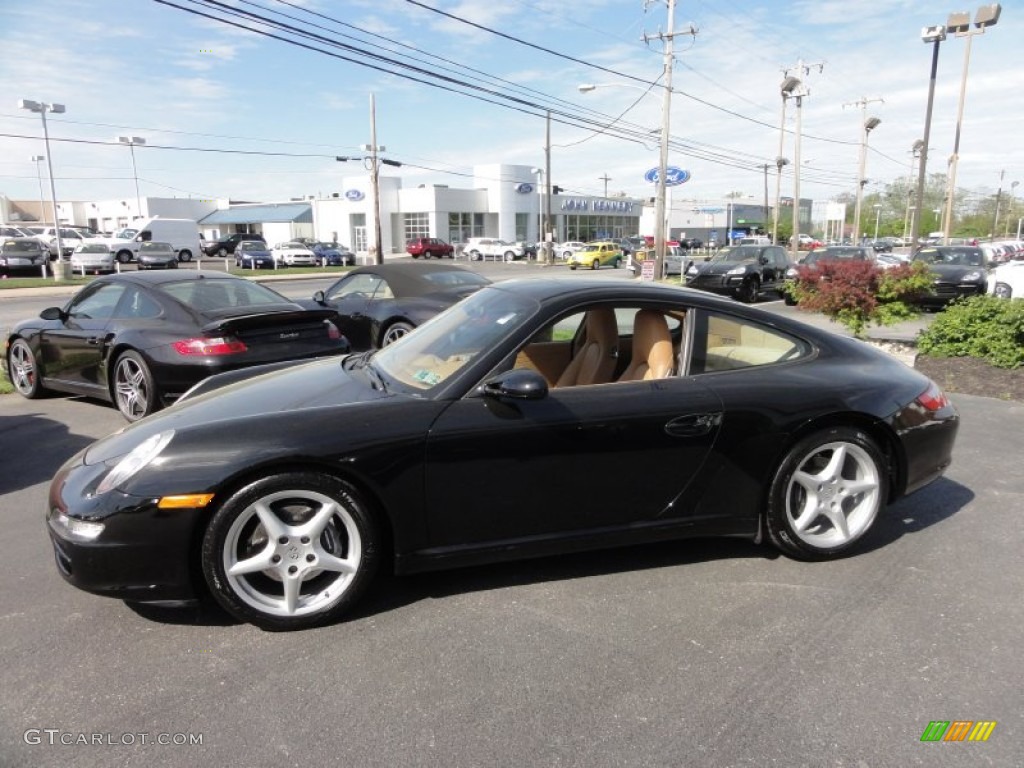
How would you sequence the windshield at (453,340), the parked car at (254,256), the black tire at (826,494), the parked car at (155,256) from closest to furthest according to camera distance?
the windshield at (453,340)
the black tire at (826,494)
the parked car at (155,256)
the parked car at (254,256)

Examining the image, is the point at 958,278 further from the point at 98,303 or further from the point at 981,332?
the point at 98,303

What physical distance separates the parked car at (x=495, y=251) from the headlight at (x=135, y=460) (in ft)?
175

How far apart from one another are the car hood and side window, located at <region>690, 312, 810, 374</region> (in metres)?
1.57

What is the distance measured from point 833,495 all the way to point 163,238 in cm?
4724

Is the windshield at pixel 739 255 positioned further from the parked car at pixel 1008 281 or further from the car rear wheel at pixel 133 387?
the car rear wheel at pixel 133 387

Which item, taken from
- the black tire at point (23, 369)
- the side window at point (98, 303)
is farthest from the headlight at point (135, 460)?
the black tire at point (23, 369)

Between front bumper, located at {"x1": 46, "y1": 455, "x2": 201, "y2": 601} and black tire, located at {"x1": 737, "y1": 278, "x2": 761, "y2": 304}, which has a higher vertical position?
front bumper, located at {"x1": 46, "y1": 455, "x2": 201, "y2": 601}

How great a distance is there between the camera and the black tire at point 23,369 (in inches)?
290

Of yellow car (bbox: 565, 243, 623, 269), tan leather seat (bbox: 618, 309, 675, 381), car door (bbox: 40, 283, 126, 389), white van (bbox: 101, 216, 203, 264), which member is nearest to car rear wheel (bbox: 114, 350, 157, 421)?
car door (bbox: 40, 283, 126, 389)

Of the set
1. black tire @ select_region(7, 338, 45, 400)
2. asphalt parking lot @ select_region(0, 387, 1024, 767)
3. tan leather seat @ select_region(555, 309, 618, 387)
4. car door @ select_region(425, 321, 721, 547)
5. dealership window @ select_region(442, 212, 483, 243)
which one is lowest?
asphalt parking lot @ select_region(0, 387, 1024, 767)

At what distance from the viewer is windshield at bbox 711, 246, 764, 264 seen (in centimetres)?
2058

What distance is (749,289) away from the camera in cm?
1992

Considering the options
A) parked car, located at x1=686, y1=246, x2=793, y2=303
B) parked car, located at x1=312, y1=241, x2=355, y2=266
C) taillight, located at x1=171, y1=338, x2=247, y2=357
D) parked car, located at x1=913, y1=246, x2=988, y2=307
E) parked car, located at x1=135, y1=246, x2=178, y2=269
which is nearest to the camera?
taillight, located at x1=171, y1=338, x2=247, y2=357

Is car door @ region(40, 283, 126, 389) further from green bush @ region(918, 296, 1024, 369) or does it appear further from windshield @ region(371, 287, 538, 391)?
green bush @ region(918, 296, 1024, 369)
